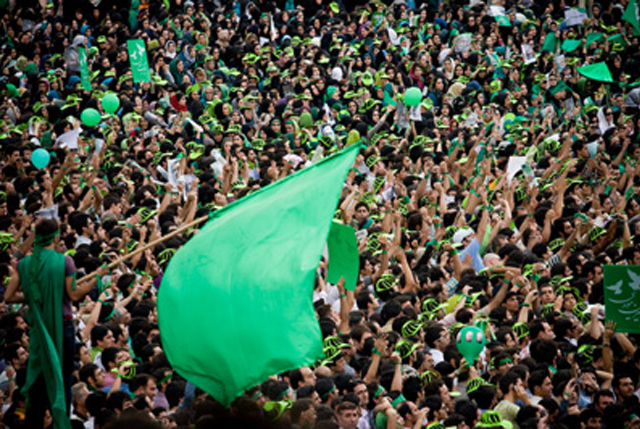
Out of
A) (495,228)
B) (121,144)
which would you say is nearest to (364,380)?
(495,228)

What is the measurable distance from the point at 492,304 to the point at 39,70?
33.3 feet

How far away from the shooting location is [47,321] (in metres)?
6.68

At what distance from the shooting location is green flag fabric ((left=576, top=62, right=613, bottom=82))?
16953 millimetres

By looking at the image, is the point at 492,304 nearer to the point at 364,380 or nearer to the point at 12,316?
the point at 364,380

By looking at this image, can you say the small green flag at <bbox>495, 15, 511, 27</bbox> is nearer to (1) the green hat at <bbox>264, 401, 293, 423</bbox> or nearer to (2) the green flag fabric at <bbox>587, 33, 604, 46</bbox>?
(2) the green flag fabric at <bbox>587, 33, 604, 46</bbox>

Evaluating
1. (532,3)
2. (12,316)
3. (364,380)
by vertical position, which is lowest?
(532,3)

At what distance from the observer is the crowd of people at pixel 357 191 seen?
310 inches

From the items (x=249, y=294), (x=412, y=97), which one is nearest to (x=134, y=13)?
(x=412, y=97)

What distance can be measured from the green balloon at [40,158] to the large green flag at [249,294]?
768 cm

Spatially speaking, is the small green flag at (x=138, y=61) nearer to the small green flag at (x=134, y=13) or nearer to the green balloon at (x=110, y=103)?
the green balloon at (x=110, y=103)

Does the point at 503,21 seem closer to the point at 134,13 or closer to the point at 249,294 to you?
the point at 134,13

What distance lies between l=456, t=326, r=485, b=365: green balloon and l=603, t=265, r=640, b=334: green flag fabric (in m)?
1.06

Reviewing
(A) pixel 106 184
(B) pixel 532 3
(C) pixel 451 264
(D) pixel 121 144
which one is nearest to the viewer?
(C) pixel 451 264

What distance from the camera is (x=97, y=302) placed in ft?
29.9
